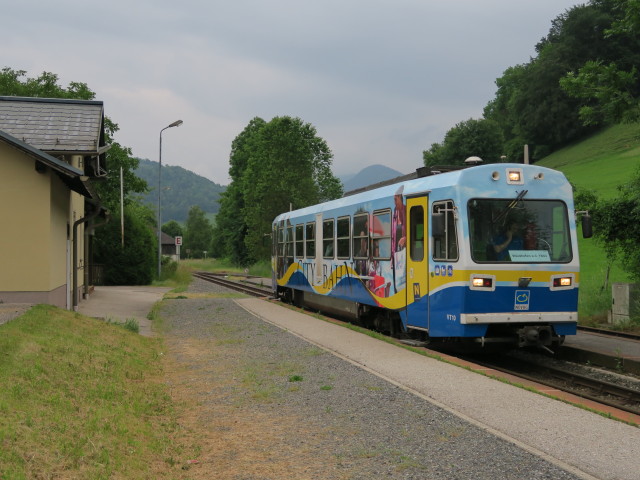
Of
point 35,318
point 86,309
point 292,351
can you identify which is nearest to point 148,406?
point 292,351

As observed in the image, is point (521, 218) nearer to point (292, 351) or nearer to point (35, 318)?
point (292, 351)

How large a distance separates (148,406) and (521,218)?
640cm

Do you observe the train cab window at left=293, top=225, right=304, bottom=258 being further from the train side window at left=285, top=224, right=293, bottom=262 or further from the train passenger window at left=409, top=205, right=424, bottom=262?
the train passenger window at left=409, top=205, right=424, bottom=262

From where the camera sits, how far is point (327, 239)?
17844 mm

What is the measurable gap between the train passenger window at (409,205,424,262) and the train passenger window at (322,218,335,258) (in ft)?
16.5

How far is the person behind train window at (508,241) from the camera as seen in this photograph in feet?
36.5

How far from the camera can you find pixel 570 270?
37.2 ft

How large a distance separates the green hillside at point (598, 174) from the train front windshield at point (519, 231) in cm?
658

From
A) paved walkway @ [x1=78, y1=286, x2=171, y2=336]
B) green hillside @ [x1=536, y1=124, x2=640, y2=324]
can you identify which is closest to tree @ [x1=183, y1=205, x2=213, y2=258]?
green hillside @ [x1=536, y1=124, x2=640, y2=324]

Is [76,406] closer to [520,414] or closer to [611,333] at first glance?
[520,414]

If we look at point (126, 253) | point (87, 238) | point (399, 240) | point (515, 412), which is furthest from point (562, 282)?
point (126, 253)

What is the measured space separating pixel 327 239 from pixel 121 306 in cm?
842

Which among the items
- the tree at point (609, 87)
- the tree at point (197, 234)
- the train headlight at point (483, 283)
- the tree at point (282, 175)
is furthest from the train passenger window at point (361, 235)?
the tree at point (197, 234)

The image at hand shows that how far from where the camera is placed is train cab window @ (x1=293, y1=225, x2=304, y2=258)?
20.7 metres
